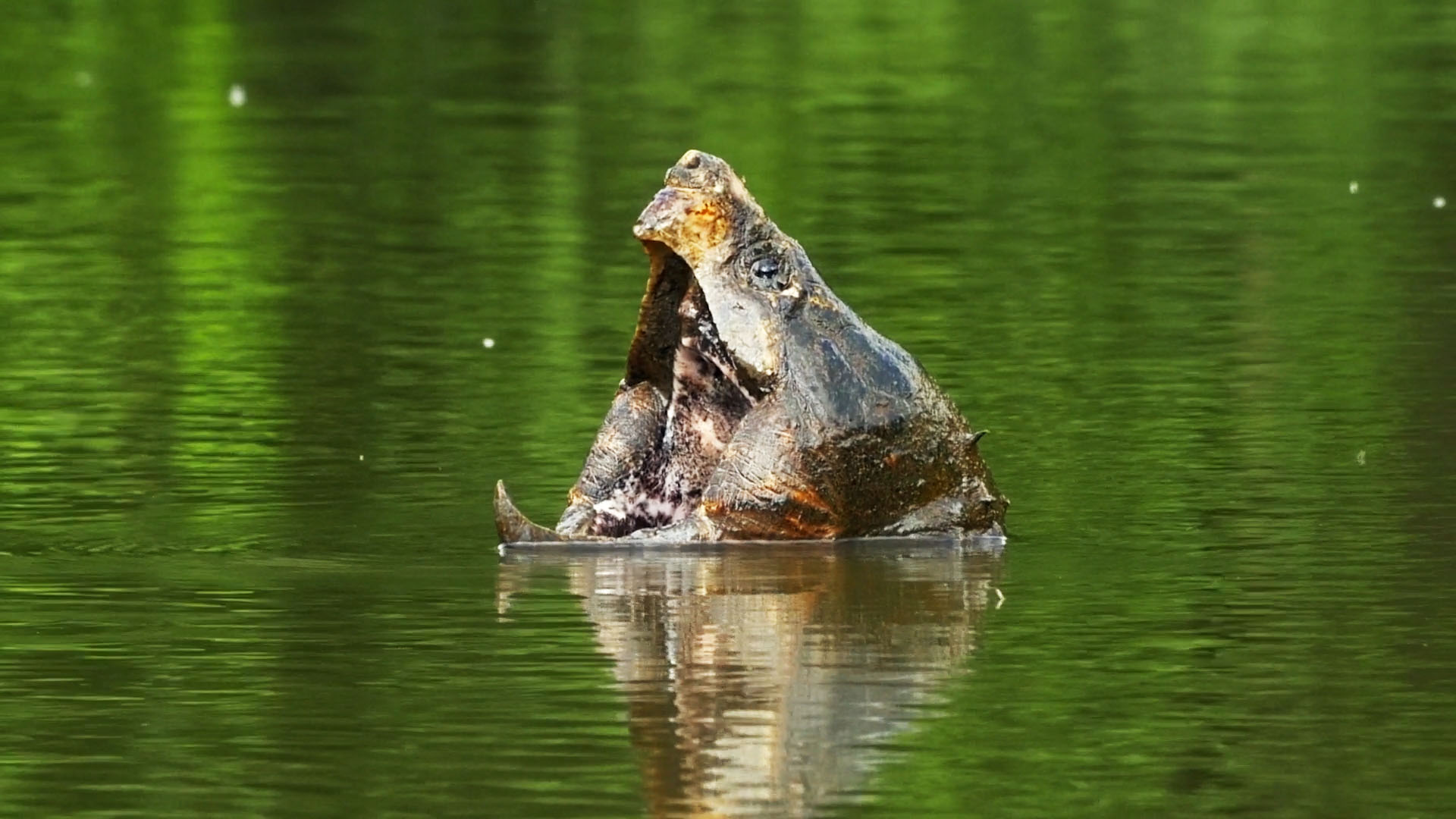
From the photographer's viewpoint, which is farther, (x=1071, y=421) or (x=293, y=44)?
(x=293, y=44)

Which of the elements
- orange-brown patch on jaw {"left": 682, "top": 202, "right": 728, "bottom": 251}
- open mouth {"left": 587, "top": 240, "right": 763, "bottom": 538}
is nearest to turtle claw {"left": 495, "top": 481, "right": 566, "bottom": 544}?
open mouth {"left": 587, "top": 240, "right": 763, "bottom": 538}

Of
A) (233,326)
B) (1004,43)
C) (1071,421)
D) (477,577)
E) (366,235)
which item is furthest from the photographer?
(1004,43)

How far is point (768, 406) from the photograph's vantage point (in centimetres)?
1025

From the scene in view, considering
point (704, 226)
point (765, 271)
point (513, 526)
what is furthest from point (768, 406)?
point (513, 526)

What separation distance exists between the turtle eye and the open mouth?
0.18 meters

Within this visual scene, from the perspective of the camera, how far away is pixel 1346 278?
18.2 metres

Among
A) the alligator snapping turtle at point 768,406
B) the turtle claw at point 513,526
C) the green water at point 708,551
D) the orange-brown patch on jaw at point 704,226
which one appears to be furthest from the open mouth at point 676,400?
the green water at point 708,551

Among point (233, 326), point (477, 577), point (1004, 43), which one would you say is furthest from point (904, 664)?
point (1004, 43)

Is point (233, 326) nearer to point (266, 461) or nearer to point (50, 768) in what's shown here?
point (266, 461)

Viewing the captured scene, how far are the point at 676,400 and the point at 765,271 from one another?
59 centimetres

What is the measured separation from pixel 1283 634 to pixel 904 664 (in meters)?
1.14

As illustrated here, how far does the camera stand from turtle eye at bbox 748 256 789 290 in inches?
406

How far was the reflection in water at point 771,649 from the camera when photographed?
→ 7.50m

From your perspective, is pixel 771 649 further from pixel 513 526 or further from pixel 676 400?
pixel 676 400
